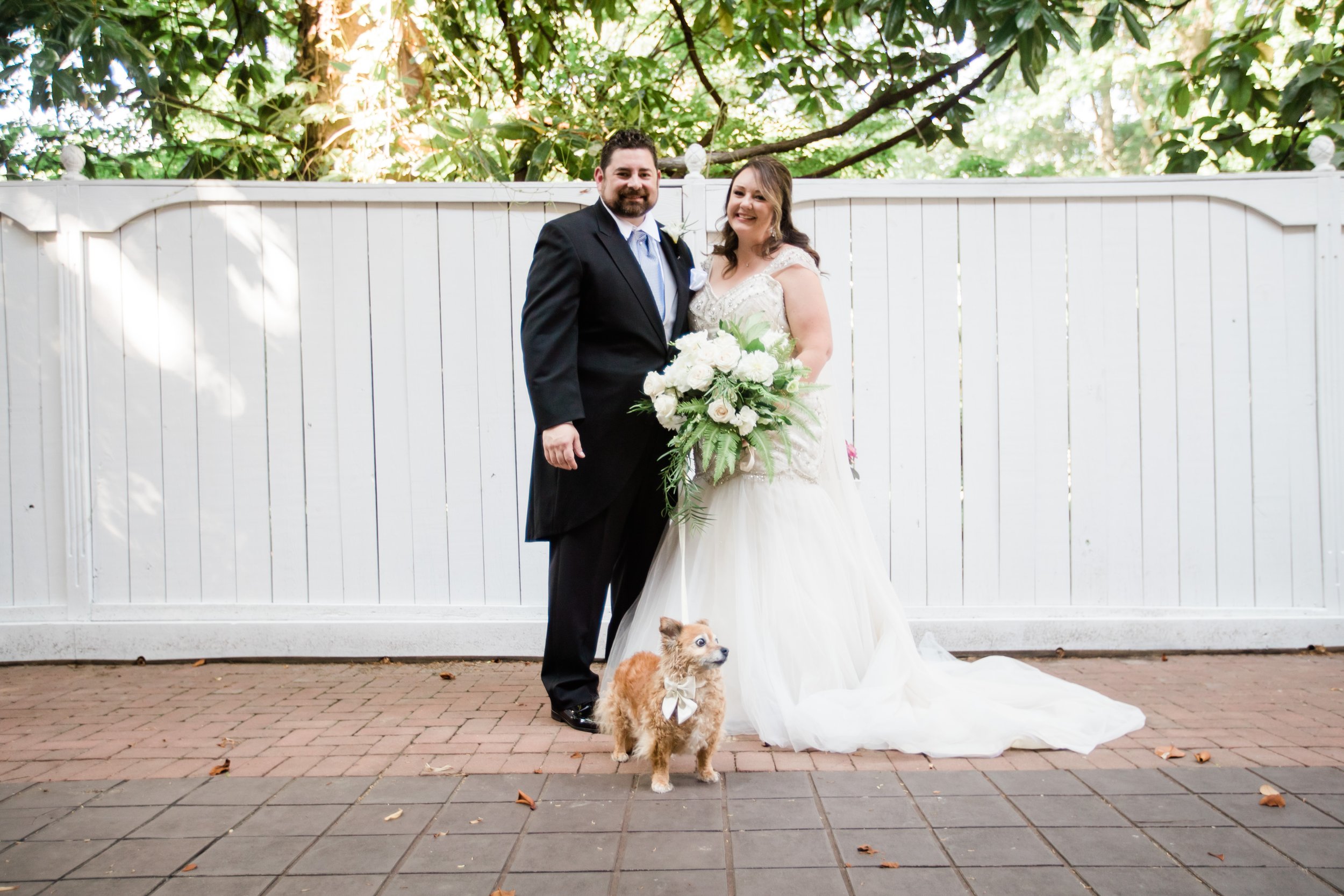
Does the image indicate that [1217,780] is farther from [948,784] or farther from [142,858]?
[142,858]

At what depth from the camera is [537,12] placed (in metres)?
6.32

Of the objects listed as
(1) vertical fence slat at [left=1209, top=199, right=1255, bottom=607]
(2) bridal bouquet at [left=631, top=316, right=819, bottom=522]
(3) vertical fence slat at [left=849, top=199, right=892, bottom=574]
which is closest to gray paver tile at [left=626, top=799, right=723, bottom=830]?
(2) bridal bouquet at [left=631, top=316, right=819, bottom=522]

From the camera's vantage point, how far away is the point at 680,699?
2.57 metres

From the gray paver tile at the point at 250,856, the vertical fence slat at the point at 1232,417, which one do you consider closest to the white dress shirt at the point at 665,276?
the gray paver tile at the point at 250,856

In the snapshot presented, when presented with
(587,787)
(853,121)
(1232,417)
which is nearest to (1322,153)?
(1232,417)

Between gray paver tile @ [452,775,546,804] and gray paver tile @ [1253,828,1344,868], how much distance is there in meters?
1.84

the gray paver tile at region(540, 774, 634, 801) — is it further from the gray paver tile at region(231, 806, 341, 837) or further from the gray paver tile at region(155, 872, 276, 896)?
the gray paver tile at region(155, 872, 276, 896)

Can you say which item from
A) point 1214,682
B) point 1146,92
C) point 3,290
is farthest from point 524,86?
point 1146,92

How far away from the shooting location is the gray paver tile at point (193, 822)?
2.37 meters

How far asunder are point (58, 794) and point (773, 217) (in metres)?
2.87

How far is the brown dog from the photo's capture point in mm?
2570

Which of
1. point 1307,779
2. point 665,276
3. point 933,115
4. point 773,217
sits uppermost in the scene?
point 933,115

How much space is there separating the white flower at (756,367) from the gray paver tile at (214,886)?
186cm

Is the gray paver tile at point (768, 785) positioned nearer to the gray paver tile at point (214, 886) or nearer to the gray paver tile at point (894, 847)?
the gray paver tile at point (894, 847)
